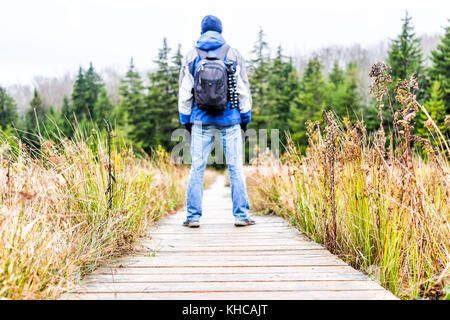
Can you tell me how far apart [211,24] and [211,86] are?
2.55 ft

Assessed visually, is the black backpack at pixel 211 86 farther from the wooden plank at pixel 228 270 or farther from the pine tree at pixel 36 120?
the wooden plank at pixel 228 270

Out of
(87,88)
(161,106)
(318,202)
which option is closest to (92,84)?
(87,88)

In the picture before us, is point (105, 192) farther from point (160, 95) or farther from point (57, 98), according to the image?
point (57, 98)

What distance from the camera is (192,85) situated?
324cm

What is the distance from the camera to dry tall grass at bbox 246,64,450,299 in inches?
64.0

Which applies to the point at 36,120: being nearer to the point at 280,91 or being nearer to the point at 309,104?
the point at 309,104

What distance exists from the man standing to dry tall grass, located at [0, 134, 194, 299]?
1.91 ft

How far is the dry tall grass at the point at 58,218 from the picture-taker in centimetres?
137

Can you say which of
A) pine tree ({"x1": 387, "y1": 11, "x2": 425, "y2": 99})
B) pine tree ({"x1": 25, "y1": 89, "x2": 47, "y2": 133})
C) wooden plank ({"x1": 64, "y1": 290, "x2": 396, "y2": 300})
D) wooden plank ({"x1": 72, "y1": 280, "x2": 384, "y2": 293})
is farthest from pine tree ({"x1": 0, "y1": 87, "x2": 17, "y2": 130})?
wooden plank ({"x1": 64, "y1": 290, "x2": 396, "y2": 300})

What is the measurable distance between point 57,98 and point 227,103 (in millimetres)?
54828

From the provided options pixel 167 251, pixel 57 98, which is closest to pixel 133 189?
pixel 167 251

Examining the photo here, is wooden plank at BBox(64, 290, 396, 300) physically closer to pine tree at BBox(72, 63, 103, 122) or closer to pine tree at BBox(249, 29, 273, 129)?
pine tree at BBox(249, 29, 273, 129)

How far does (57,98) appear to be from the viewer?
51000 millimetres

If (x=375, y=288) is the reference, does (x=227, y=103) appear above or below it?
above
